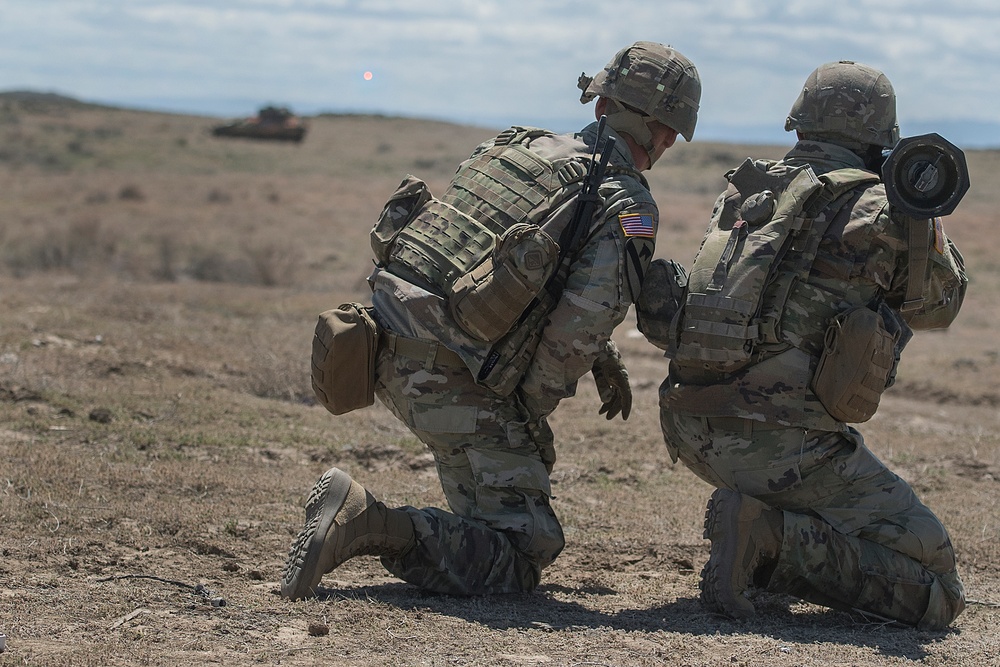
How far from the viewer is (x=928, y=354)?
36.3 feet

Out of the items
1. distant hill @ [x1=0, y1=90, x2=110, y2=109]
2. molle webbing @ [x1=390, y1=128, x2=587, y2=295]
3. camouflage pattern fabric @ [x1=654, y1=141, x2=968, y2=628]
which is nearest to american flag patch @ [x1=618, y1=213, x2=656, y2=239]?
molle webbing @ [x1=390, y1=128, x2=587, y2=295]

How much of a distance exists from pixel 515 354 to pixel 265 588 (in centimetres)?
127

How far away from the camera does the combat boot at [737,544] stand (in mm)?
3912

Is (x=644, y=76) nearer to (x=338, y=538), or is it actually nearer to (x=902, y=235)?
(x=902, y=235)

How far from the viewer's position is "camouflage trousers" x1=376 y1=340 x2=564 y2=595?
4098 mm

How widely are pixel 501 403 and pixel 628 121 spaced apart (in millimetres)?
1175

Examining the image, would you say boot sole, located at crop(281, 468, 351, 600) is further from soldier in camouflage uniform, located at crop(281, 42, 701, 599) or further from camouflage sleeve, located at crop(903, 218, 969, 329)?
camouflage sleeve, located at crop(903, 218, 969, 329)

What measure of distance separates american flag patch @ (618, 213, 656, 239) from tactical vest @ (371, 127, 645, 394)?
13cm

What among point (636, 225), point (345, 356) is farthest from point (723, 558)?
point (345, 356)

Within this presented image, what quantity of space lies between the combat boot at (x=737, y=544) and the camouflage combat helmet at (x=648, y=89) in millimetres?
1402

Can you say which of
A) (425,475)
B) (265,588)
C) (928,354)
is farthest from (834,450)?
(928,354)

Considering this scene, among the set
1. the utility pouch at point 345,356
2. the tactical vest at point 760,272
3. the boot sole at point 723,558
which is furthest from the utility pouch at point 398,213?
the boot sole at point 723,558

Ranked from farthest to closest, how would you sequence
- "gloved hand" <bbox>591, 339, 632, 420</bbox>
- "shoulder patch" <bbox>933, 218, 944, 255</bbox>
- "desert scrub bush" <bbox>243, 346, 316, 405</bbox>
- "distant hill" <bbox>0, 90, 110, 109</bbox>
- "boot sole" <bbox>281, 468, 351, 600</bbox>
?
"distant hill" <bbox>0, 90, 110, 109</bbox> < "desert scrub bush" <bbox>243, 346, 316, 405</bbox> < "gloved hand" <bbox>591, 339, 632, 420</bbox> < "shoulder patch" <bbox>933, 218, 944, 255</bbox> < "boot sole" <bbox>281, 468, 351, 600</bbox>

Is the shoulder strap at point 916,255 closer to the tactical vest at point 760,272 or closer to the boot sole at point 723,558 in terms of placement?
the tactical vest at point 760,272
